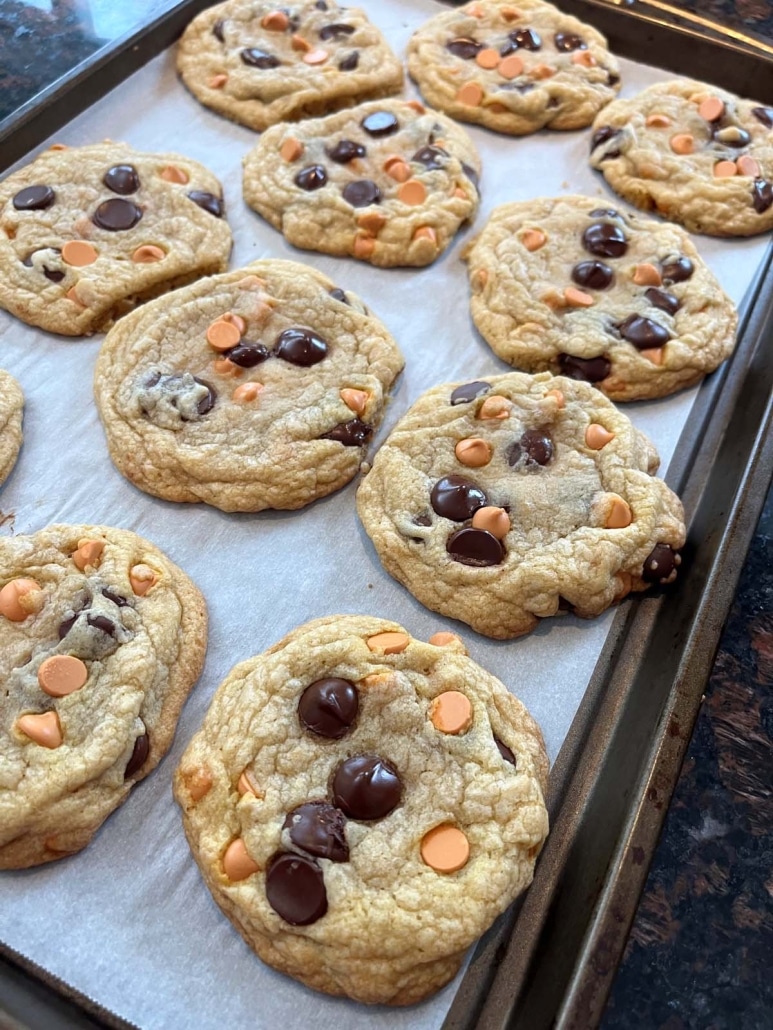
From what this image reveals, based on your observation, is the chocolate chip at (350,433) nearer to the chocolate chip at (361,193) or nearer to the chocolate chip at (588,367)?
the chocolate chip at (588,367)

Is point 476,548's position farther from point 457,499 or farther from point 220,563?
point 220,563

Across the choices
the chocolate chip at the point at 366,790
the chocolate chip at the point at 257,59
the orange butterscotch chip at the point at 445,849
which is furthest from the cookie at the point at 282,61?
the orange butterscotch chip at the point at 445,849

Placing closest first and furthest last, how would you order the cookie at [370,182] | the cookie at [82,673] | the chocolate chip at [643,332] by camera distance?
the cookie at [82,673]
the chocolate chip at [643,332]
the cookie at [370,182]

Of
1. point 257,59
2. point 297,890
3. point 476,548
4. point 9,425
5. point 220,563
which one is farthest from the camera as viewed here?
point 257,59

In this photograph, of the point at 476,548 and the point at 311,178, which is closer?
the point at 476,548

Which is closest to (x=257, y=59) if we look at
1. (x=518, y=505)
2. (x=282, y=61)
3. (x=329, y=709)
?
(x=282, y=61)
